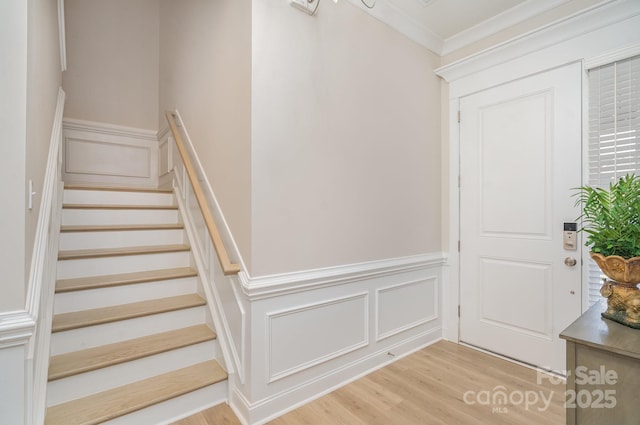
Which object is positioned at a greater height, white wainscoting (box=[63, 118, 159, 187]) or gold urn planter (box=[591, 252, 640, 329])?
white wainscoting (box=[63, 118, 159, 187])

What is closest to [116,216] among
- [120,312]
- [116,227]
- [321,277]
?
[116,227]

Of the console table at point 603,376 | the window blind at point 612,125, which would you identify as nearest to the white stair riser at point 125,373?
the console table at point 603,376

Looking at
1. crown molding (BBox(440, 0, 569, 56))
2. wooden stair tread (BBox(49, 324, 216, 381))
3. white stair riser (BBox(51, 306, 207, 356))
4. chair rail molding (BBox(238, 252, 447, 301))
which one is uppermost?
crown molding (BBox(440, 0, 569, 56))

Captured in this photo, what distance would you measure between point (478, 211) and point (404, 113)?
3.65 feet

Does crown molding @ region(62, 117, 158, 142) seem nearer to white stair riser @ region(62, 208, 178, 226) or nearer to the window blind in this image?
white stair riser @ region(62, 208, 178, 226)

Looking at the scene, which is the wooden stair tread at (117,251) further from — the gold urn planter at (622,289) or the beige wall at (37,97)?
the gold urn planter at (622,289)

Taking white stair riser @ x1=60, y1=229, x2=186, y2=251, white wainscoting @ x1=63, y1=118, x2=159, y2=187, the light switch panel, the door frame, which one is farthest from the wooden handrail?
the door frame

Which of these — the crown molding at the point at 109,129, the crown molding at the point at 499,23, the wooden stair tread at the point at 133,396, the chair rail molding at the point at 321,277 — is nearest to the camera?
the wooden stair tread at the point at 133,396

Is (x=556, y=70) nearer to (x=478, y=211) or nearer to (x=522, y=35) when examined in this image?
(x=522, y=35)

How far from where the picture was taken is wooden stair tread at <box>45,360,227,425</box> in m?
1.59

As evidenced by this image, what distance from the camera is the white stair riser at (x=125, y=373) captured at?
168 cm

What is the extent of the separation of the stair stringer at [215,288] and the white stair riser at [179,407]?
0.11 metres

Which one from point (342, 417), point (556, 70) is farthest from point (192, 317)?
point (556, 70)

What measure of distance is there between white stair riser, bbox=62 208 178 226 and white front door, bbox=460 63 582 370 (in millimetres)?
2883
